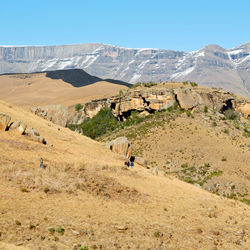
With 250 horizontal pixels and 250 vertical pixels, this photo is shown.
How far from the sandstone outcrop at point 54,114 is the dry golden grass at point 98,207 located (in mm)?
16577

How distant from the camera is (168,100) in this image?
68062 mm

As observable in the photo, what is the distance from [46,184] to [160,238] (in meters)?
6.93

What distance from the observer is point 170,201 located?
2320 cm

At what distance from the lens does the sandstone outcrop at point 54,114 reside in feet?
146

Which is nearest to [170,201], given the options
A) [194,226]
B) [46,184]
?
[194,226]

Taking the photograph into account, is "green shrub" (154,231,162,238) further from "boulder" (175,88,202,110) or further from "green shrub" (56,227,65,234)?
"boulder" (175,88,202,110)

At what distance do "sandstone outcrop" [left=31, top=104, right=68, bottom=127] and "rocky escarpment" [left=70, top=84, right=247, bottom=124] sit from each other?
26512 mm

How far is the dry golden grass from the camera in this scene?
53.6 ft

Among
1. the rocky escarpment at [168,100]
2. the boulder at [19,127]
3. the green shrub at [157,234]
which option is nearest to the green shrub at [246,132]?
the rocky escarpment at [168,100]

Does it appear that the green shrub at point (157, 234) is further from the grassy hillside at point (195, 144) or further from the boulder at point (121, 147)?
the grassy hillside at point (195, 144)

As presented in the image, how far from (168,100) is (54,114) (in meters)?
28.4

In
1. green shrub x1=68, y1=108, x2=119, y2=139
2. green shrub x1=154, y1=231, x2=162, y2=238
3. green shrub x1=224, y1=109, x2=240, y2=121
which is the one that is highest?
green shrub x1=224, y1=109, x2=240, y2=121

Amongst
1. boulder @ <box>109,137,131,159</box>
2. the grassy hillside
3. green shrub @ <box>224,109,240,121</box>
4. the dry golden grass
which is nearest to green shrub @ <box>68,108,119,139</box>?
the grassy hillside

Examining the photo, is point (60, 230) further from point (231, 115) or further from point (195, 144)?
point (231, 115)
